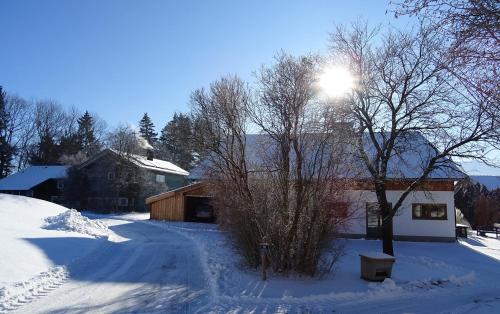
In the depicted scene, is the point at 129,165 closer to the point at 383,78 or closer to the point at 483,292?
the point at 383,78

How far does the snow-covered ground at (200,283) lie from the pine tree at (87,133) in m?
51.0

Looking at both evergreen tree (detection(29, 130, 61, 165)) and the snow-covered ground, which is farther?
evergreen tree (detection(29, 130, 61, 165))

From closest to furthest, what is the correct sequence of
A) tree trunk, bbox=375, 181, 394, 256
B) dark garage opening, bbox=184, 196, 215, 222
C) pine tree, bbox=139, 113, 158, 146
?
1. tree trunk, bbox=375, 181, 394, 256
2. dark garage opening, bbox=184, 196, 215, 222
3. pine tree, bbox=139, 113, 158, 146

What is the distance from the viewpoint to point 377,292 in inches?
446

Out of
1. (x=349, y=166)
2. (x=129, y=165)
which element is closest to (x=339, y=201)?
(x=349, y=166)

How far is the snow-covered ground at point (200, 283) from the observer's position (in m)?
9.11

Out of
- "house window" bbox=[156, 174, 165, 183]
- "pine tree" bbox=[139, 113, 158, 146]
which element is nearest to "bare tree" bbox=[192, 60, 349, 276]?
"house window" bbox=[156, 174, 165, 183]

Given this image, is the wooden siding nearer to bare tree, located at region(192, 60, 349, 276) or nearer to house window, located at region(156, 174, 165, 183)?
house window, located at region(156, 174, 165, 183)

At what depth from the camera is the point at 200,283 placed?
1124cm

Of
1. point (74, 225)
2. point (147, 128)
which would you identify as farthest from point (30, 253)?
point (147, 128)

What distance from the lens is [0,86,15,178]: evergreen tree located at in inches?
2370

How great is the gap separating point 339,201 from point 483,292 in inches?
189

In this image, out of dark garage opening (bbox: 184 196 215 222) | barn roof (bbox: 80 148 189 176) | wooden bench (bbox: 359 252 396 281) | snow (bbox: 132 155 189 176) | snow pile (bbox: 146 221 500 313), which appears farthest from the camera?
snow (bbox: 132 155 189 176)

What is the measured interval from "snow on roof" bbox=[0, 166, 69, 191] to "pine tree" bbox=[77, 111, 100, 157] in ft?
42.8
